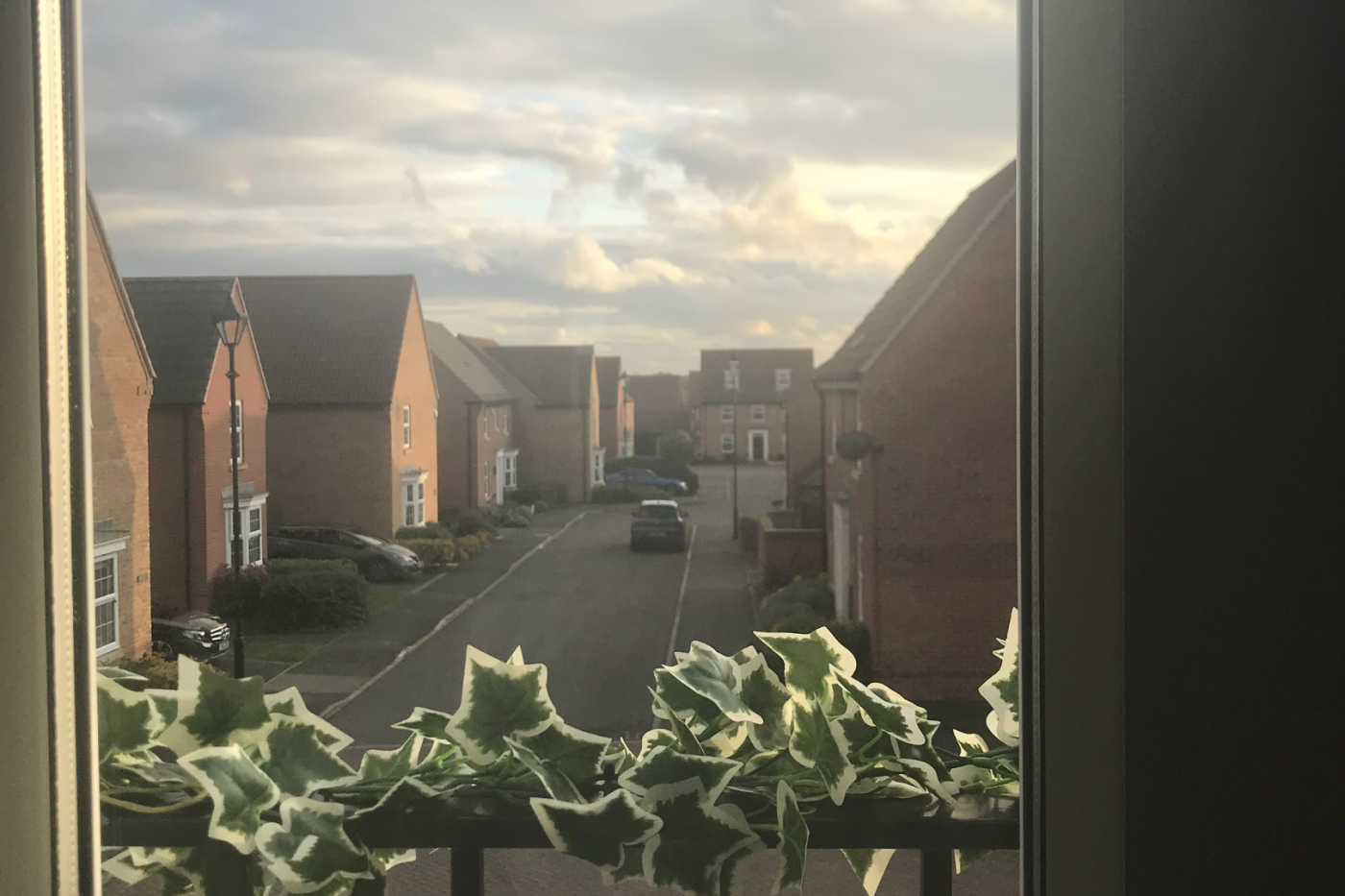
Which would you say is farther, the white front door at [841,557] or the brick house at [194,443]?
the white front door at [841,557]

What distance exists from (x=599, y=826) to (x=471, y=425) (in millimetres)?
526

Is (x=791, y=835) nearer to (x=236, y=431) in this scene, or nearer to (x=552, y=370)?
(x=552, y=370)

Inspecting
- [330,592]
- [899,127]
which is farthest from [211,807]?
[899,127]

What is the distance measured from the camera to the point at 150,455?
1.01 meters

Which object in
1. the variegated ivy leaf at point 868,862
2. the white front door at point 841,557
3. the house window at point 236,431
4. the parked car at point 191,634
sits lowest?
the variegated ivy leaf at point 868,862

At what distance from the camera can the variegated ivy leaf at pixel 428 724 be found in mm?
1007

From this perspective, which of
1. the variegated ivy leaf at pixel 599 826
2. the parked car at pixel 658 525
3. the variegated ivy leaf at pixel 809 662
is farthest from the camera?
the parked car at pixel 658 525

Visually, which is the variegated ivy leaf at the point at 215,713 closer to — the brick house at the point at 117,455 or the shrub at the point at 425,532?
the brick house at the point at 117,455

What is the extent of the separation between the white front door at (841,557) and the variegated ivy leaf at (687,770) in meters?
0.27

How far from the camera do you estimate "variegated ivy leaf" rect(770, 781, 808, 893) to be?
92 cm

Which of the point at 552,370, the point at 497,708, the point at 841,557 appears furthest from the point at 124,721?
the point at 841,557

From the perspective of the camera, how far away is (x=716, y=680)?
39.3 inches

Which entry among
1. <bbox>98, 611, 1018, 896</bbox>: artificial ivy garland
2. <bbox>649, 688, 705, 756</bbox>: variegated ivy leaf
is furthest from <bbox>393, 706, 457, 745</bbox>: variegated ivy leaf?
<bbox>649, 688, 705, 756</bbox>: variegated ivy leaf

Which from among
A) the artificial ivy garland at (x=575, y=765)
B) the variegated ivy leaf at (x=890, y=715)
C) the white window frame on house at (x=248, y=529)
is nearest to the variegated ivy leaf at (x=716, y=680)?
the artificial ivy garland at (x=575, y=765)
